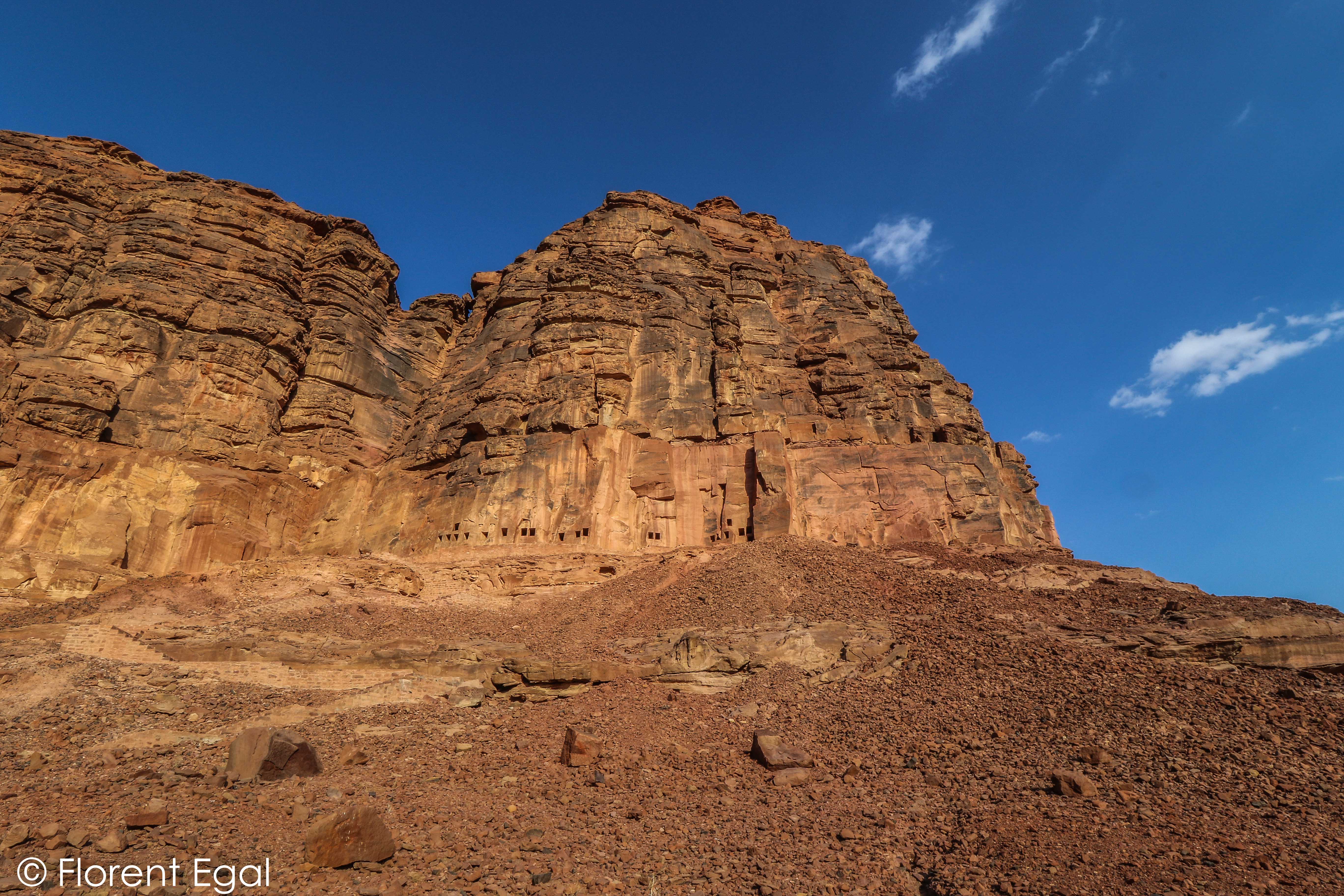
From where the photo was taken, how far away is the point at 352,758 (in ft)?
34.2

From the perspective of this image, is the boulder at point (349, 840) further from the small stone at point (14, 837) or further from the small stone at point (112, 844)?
the small stone at point (14, 837)

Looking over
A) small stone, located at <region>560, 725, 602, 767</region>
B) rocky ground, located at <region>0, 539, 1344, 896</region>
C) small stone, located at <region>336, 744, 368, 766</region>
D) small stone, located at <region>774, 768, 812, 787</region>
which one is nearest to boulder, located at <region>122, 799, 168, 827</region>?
rocky ground, located at <region>0, 539, 1344, 896</region>

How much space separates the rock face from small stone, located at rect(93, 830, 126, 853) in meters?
19.8

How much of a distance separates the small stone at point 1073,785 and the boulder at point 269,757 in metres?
10.8

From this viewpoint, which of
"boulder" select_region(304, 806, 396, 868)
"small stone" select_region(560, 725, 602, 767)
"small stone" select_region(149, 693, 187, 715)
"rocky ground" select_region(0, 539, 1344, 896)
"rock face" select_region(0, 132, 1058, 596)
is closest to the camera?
"boulder" select_region(304, 806, 396, 868)

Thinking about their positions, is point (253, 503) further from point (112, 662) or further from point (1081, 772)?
point (1081, 772)

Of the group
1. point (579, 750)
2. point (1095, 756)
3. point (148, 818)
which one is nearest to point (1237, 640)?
point (1095, 756)

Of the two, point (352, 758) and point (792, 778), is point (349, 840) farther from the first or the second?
point (792, 778)

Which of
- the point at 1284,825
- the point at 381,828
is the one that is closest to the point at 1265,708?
the point at 1284,825

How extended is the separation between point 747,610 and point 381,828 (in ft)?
41.0

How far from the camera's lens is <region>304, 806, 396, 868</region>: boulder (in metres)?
7.06

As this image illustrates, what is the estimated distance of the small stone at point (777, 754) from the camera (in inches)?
428

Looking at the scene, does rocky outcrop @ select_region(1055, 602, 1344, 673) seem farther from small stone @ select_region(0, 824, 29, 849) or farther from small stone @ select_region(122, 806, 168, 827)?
small stone @ select_region(0, 824, 29, 849)

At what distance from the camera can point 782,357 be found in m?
38.2
